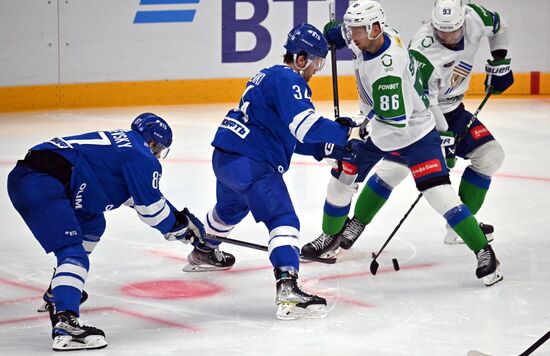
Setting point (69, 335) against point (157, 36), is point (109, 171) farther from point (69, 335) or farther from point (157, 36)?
point (157, 36)

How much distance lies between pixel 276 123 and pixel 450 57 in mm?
1191

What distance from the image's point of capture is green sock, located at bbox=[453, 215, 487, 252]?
16.5 ft

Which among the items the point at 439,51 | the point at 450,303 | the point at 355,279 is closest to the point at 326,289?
the point at 355,279

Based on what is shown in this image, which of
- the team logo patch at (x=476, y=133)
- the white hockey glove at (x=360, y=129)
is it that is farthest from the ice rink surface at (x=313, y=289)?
the white hockey glove at (x=360, y=129)

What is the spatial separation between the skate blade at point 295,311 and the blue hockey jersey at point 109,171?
59cm

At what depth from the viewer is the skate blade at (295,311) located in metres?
4.52

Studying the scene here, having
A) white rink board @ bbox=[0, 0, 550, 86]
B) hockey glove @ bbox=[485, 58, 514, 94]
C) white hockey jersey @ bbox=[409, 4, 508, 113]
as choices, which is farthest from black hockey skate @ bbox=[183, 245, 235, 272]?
white rink board @ bbox=[0, 0, 550, 86]

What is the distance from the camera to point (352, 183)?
5500 millimetres

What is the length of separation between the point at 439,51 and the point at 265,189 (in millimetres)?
1323

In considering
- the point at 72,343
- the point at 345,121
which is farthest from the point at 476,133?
the point at 72,343

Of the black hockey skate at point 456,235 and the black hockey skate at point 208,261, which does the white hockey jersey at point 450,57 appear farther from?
the black hockey skate at point 208,261

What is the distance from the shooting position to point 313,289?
503 cm

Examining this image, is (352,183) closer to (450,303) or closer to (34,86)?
(450,303)

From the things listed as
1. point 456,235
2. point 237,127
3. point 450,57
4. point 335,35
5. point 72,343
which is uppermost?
point 335,35
